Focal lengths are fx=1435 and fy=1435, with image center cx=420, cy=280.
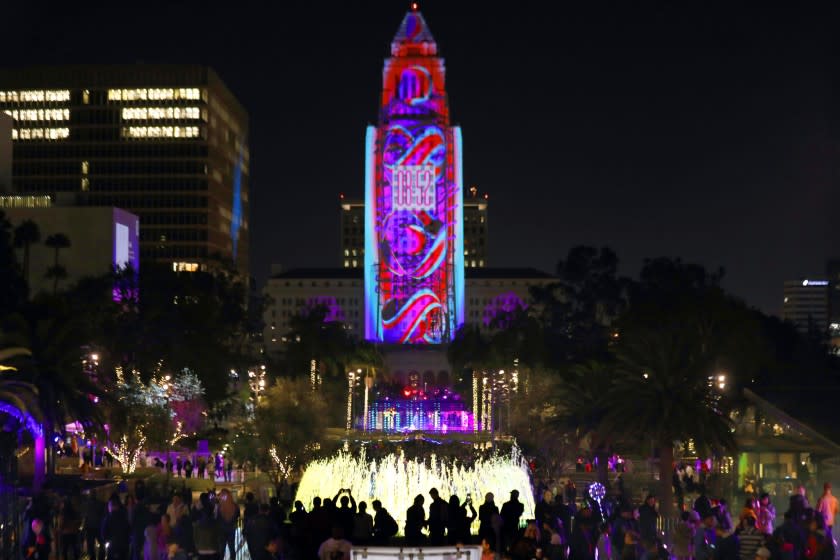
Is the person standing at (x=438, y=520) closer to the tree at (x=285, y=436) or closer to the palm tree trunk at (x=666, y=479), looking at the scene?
the palm tree trunk at (x=666, y=479)

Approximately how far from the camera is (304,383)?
2542 inches

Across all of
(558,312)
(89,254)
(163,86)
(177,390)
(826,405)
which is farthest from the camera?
(163,86)

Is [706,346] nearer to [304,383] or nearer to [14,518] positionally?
[304,383]

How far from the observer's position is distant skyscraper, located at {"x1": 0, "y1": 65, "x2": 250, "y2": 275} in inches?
6727

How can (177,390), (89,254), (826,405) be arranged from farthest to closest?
(89,254) → (177,390) → (826,405)

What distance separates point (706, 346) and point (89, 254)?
60.1 m

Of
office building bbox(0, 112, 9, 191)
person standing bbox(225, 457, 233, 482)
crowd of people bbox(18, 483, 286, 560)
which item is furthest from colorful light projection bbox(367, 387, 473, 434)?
crowd of people bbox(18, 483, 286, 560)

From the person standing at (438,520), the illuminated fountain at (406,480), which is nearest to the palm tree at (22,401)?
the illuminated fountain at (406,480)

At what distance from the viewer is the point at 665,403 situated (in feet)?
130

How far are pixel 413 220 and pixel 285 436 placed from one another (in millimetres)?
103740

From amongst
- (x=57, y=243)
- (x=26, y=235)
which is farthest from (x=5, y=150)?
(x=26, y=235)

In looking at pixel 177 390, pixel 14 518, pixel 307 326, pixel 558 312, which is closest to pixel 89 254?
pixel 307 326

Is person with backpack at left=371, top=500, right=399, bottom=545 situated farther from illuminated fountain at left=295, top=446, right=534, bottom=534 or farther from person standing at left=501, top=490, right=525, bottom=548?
illuminated fountain at left=295, top=446, right=534, bottom=534

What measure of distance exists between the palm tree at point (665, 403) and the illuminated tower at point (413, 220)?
11305 cm
